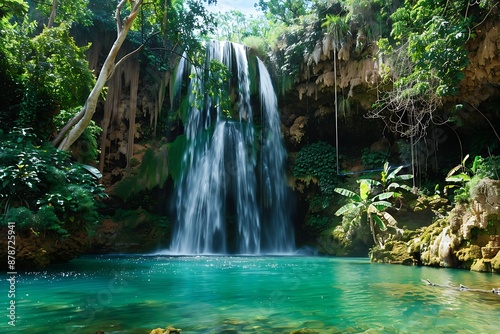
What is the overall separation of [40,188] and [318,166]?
12.7 metres

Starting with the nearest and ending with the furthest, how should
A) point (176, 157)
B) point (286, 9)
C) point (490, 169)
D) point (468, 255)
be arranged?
point (468, 255)
point (490, 169)
point (176, 157)
point (286, 9)

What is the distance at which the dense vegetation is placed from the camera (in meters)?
9.26

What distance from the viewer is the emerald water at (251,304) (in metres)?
3.59

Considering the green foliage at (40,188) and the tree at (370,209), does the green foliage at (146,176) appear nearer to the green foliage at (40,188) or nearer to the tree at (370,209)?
the green foliage at (40,188)

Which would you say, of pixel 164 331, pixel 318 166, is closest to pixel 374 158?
pixel 318 166

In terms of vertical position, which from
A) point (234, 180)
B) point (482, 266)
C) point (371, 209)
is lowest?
point (482, 266)

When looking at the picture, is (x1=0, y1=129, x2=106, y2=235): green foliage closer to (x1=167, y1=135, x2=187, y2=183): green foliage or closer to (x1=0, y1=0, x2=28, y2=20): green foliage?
(x1=0, y1=0, x2=28, y2=20): green foliage

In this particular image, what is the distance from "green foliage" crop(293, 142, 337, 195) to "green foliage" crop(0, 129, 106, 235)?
11088 millimetres

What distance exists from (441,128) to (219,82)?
34.2 ft

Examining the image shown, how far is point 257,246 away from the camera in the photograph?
17.2 metres

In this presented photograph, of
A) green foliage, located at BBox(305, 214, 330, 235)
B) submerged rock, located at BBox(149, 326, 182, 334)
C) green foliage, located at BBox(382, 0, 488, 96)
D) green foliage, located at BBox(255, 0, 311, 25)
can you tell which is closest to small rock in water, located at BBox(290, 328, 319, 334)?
submerged rock, located at BBox(149, 326, 182, 334)

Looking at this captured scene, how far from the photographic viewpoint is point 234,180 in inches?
712

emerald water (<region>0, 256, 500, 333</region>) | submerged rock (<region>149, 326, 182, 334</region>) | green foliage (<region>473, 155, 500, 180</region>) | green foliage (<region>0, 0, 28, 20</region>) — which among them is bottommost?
emerald water (<region>0, 256, 500, 333</region>)

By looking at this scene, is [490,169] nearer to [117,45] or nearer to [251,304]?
[251,304]
